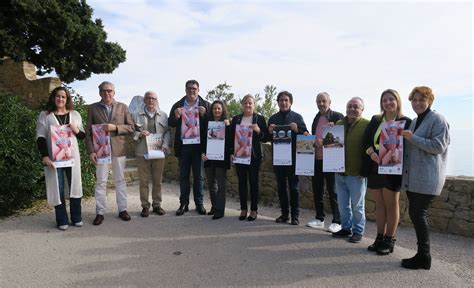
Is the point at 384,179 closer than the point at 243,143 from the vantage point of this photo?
Yes

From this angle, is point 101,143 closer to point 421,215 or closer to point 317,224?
point 317,224

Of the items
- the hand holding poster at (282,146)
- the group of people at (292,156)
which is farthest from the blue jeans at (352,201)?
the hand holding poster at (282,146)

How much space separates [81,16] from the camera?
15.5 meters

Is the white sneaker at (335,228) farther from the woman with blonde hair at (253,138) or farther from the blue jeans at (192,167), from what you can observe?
the blue jeans at (192,167)

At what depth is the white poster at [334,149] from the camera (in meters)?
4.25

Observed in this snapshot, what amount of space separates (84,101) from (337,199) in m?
5.48

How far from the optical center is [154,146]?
207 inches

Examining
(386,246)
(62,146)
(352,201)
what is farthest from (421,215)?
(62,146)

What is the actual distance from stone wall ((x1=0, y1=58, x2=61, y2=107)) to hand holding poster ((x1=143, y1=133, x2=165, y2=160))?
15.0 ft

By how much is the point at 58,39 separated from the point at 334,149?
1345 centimetres

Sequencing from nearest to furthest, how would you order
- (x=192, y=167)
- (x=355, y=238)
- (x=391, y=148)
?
(x=391, y=148)
(x=355, y=238)
(x=192, y=167)

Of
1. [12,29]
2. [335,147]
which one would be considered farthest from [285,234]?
[12,29]

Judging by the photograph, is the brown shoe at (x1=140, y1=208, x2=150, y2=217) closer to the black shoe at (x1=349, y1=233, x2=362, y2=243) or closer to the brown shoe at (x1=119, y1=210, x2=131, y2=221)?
the brown shoe at (x1=119, y1=210, x2=131, y2=221)

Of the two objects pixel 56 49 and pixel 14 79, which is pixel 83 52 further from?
pixel 14 79
